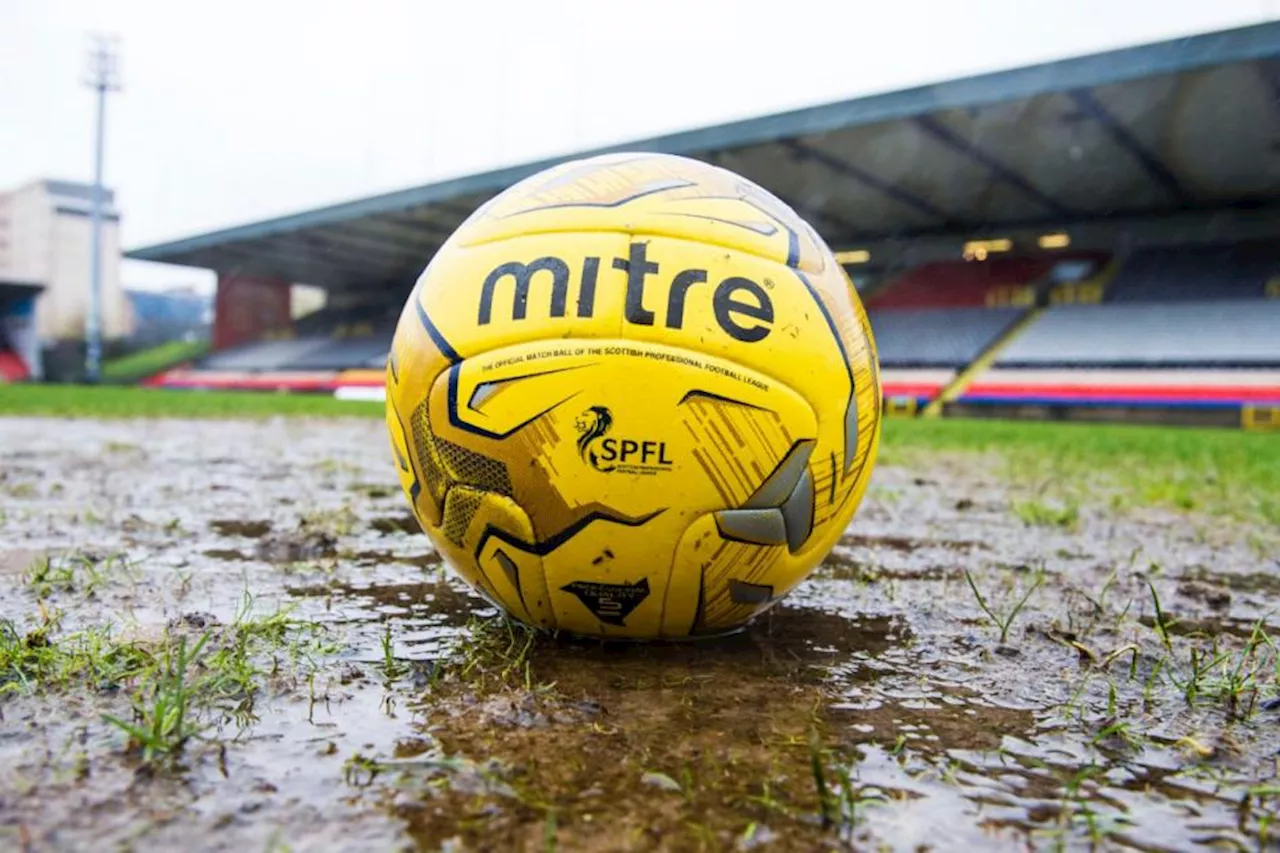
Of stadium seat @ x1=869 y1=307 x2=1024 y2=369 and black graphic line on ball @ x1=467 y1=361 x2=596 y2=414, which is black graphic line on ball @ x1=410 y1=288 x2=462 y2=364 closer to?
black graphic line on ball @ x1=467 y1=361 x2=596 y2=414

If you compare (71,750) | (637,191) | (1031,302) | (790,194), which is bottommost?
(71,750)

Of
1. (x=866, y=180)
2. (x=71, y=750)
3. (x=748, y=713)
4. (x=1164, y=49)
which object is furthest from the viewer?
(x=866, y=180)

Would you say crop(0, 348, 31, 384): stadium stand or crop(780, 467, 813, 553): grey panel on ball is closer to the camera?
crop(780, 467, 813, 553): grey panel on ball

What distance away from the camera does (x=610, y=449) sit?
1804 mm

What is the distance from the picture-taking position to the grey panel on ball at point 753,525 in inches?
74.7

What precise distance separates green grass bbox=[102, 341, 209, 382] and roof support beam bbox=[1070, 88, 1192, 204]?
3491 cm

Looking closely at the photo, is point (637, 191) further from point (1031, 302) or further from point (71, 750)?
point (1031, 302)

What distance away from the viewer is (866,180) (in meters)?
20.9

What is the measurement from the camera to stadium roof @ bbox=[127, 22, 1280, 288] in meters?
14.1

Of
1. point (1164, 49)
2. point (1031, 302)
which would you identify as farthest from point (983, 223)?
point (1164, 49)

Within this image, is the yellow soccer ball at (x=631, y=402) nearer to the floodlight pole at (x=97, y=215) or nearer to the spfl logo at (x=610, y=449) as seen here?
the spfl logo at (x=610, y=449)

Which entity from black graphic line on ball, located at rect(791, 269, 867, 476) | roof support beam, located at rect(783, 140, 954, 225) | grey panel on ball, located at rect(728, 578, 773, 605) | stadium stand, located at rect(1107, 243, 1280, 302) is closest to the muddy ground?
grey panel on ball, located at rect(728, 578, 773, 605)

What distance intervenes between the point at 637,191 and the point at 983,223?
25.7 m

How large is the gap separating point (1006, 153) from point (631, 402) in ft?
61.3
